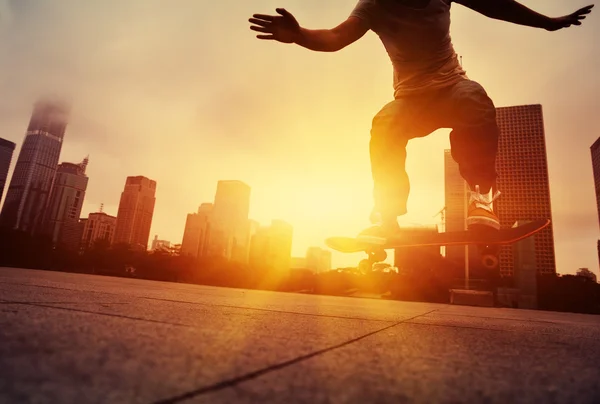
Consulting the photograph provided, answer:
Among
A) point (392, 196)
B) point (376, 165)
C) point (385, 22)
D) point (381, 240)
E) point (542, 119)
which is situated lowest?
point (381, 240)

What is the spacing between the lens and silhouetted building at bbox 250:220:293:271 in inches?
6088

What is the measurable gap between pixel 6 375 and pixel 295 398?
49cm

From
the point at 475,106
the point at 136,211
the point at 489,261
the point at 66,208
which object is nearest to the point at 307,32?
the point at 475,106

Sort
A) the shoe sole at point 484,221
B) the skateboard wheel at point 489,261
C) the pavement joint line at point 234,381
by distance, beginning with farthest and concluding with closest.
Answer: the skateboard wheel at point 489,261 → the shoe sole at point 484,221 → the pavement joint line at point 234,381

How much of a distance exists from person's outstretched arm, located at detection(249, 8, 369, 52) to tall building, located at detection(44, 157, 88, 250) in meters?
183

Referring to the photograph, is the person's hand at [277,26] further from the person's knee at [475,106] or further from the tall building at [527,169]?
the tall building at [527,169]

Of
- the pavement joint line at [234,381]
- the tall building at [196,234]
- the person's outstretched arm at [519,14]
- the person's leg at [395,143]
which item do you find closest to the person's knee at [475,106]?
the person's leg at [395,143]

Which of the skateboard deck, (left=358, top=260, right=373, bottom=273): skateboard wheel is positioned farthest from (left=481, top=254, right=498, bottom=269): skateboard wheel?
(left=358, top=260, right=373, bottom=273): skateboard wheel

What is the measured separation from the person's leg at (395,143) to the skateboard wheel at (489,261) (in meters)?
1.11

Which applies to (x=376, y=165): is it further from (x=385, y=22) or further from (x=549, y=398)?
(x=549, y=398)

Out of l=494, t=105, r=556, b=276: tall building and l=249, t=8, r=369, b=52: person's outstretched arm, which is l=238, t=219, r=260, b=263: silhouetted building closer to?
l=494, t=105, r=556, b=276: tall building

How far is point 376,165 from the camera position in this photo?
12.8 feet

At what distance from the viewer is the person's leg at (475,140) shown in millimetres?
3475

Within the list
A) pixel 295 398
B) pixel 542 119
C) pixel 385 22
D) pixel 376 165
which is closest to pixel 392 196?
pixel 376 165
